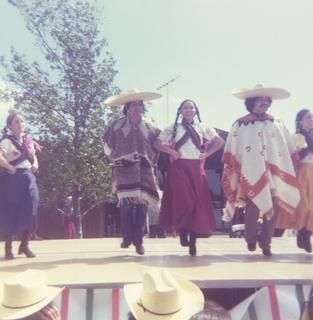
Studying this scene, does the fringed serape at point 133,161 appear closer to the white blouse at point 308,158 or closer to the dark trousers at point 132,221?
the dark trousers at point 132,221

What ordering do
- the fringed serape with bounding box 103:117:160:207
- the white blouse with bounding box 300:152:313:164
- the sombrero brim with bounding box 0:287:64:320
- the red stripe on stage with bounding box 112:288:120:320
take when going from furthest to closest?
1. the white blouse with bounding box 300:152:313:164
2. the fringed serape with bounding box 103:117:160:207
3. the red stripe on stage with bounding box 112:288:120:320
4. the sombrero brim with bounding box 0:287:64:320

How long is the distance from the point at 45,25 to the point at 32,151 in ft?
35.9

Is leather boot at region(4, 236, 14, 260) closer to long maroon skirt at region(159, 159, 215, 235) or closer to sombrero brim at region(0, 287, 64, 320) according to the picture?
long maroon skirt at region(159, 159, 215, 235)

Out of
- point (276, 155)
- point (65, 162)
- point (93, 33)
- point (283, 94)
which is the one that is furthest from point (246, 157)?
point (93, 33)

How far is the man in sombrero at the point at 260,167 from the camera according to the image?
4684mm

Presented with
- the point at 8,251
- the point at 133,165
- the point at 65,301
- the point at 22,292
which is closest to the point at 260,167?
the point at 133,165

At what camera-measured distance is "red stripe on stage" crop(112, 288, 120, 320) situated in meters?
3.04

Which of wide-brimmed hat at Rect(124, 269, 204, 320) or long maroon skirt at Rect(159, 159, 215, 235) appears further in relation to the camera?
long maroon skirt at Rect(159, 159, 215, 235)

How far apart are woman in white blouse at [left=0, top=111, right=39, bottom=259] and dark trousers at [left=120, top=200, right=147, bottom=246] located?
860 millimetres

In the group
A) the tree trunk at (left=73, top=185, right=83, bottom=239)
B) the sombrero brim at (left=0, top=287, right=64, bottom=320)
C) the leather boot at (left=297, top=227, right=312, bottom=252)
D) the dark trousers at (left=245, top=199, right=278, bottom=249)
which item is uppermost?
the sombrero brim at (left=0, top=287, right=64, bottom=320)

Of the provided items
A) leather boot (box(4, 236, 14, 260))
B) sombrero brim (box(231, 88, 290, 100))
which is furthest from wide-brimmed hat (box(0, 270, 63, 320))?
sombrero brim (box(231, 88, 290, 100))

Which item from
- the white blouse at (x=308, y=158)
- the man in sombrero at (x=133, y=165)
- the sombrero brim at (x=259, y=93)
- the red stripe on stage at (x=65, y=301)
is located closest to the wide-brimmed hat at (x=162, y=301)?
the red stripe on stage at (x=65, y=301)

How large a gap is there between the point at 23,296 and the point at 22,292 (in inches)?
0.8

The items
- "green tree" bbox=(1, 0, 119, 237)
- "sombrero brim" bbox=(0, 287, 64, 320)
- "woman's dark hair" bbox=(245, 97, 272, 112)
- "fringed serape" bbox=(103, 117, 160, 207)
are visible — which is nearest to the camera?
"sombrero brim" bbox=(0, 287, 64, 320)
